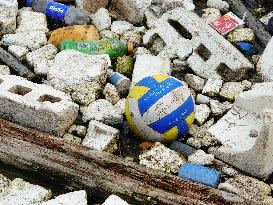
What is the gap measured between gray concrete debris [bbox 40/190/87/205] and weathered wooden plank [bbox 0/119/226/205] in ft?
0.67

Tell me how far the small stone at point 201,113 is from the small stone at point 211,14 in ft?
5.75

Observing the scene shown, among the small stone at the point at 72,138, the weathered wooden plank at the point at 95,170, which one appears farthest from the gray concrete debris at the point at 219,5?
the weathered wooden plank at the point at 95,170

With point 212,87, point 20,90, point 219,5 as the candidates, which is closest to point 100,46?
point 20,90

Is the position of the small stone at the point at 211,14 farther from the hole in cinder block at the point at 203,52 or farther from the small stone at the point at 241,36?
the hole in cinder block at the point at 203,52

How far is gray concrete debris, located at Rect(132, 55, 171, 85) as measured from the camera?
5.87m

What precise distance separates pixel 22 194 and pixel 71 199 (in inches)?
20.9

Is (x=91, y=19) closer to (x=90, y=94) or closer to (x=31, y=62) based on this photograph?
(x=31, y=62)

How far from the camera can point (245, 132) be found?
541 centimetres

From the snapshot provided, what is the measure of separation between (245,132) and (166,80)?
1078 mm

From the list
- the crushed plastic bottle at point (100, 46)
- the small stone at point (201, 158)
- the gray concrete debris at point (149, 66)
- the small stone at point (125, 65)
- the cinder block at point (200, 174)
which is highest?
the crushed plastic bottle at point (100, 46)

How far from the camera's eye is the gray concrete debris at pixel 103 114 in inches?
213

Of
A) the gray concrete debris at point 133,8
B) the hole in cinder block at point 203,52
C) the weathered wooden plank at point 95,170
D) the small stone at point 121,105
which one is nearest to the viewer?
the weathered wooden plank at point 95,170

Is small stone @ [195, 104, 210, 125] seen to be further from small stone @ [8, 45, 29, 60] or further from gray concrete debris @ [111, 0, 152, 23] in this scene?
small stone @ [8, 45, 29, 60]

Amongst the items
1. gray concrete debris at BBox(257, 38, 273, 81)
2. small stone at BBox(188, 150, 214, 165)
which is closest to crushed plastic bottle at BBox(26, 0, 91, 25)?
gray concrete debris at BBox(257, 38, 273, 81)
